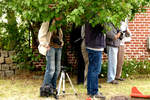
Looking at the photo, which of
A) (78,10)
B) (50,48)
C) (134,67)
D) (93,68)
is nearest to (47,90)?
(50,48)

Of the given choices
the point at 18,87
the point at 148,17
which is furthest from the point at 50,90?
the point at 148,17

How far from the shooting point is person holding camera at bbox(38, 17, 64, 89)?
217 inches

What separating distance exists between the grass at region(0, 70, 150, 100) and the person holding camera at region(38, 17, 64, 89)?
0.51 metres

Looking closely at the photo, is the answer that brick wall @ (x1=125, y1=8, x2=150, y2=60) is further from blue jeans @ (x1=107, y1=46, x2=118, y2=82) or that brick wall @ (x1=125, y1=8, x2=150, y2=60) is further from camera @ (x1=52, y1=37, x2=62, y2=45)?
camera @ (x1=52, y1=37, x2=62, y2=45)

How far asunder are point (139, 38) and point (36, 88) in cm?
352

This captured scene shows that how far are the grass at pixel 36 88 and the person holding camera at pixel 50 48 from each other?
513 millimetres

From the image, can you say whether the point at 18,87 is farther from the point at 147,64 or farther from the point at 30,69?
the point at 147,64

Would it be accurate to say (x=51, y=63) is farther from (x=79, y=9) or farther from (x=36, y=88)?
(x=79, y=9)

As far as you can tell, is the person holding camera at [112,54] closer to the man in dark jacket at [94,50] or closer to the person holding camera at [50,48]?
the man in dark jacket at [94,50]

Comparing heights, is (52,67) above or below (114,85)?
above

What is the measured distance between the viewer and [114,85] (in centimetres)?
698

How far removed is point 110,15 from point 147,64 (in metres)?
4.04

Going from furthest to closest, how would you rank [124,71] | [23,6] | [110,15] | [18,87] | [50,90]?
[124,71]
[18,87]
[50,90]
[23,6]
[110,15]

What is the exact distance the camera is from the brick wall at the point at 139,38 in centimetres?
838
